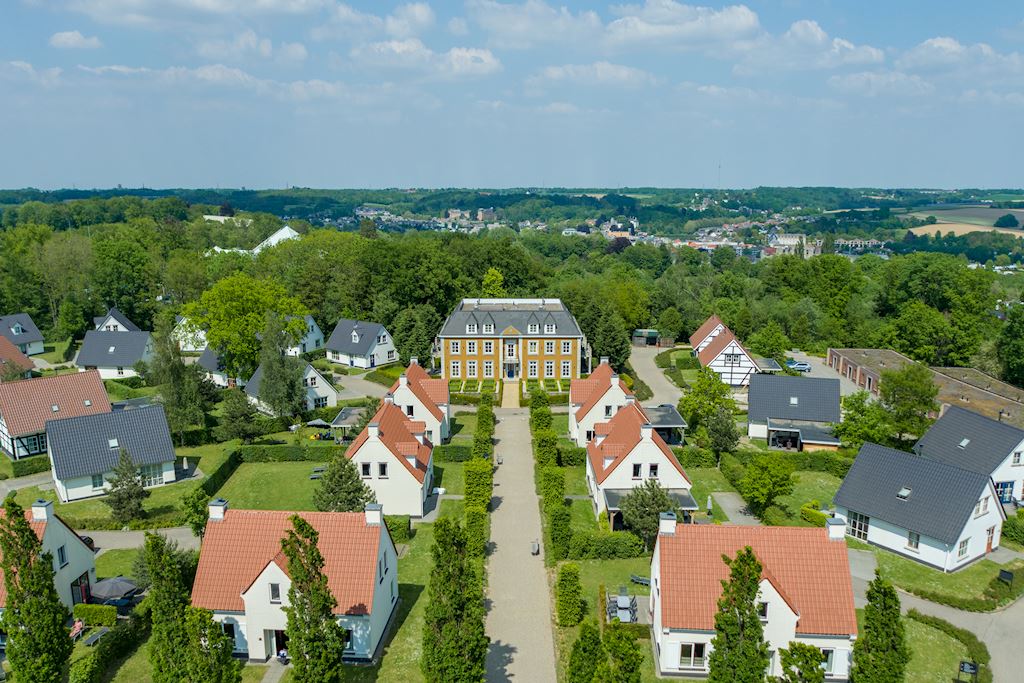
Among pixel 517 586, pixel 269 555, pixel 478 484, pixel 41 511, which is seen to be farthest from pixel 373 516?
pixel 41 511

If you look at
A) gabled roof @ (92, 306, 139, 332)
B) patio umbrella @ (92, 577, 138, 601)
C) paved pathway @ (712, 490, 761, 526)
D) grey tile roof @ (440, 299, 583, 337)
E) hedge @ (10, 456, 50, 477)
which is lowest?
paved pathway @ (712, 490, 761, 526)

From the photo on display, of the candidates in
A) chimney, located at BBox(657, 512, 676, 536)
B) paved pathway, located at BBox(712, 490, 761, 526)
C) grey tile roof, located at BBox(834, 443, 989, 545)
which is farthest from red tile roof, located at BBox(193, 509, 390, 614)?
grey tile roof, located at BBox(834, 443, 989, 545)

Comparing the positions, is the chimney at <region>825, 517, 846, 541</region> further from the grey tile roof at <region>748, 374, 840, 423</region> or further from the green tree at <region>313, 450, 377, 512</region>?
the grey tile roof at <region>748, 374, 840, 423</region>

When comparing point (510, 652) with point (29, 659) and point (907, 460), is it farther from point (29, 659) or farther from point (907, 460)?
point (907, 460)

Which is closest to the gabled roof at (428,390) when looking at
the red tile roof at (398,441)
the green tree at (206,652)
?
the red tile roof at (398,441)

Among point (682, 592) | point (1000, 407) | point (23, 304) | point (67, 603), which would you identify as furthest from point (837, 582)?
point (23, 304)
